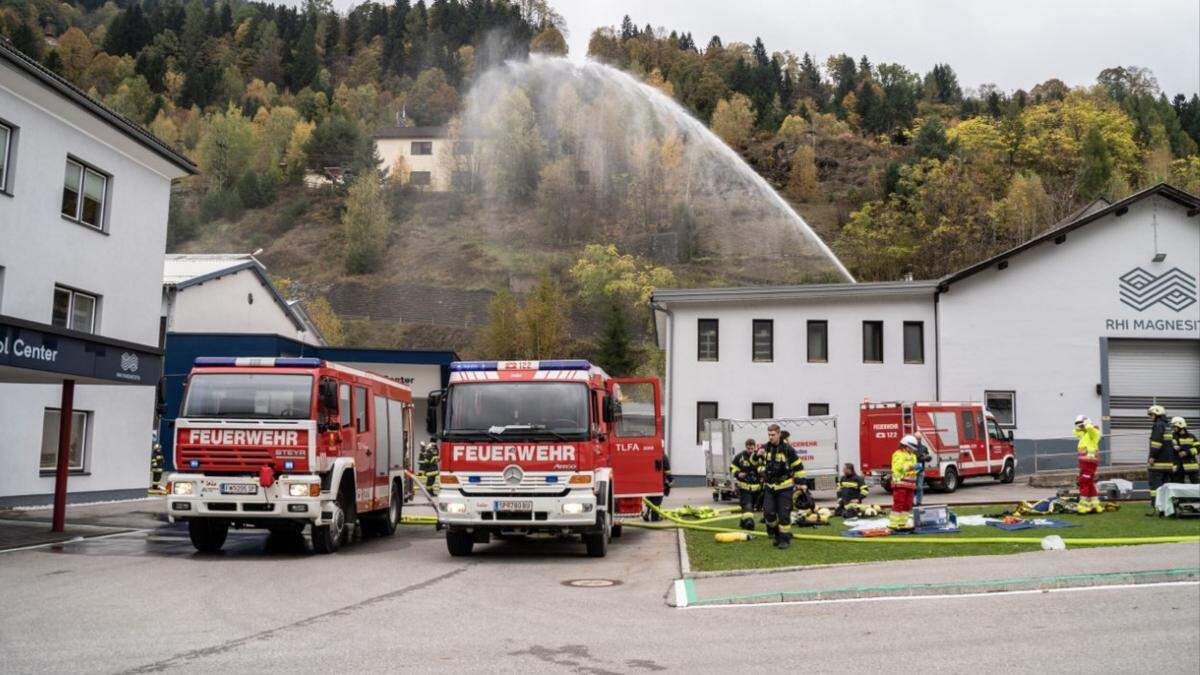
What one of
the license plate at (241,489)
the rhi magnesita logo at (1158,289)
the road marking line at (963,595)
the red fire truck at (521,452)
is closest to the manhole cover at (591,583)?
the red fire truck at (521,452)

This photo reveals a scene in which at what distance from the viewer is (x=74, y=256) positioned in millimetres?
22672

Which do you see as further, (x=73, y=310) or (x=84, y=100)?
(x=73, y=310)

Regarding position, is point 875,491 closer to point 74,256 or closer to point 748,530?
point 748,530

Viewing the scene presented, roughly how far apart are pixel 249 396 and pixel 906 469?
11930 mm

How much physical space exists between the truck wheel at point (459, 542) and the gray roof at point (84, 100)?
12.9m

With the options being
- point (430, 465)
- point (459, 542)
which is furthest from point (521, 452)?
point (430, 465)

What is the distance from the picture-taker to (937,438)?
89.8 feet

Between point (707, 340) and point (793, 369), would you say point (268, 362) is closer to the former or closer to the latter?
point (707, 340)

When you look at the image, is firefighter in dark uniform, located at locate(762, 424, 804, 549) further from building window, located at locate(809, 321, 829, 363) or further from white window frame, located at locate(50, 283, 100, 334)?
building window, located at locate(809, 321, 829, 363)

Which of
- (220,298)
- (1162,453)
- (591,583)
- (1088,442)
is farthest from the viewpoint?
(220,298)

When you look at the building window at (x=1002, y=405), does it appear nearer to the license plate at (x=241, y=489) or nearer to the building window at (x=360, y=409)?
the building window at (x=360, y=409)

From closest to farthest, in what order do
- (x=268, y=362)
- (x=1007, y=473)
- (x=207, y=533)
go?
(x=268, y=362) < (x=207, y=533) < (x=1007, y=473)

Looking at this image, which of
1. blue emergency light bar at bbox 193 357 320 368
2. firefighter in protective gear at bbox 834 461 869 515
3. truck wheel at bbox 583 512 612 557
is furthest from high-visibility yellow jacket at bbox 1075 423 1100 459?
blue emergency light bar at bbox 193 357 320 368

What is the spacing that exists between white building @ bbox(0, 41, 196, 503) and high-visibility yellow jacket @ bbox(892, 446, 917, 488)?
14.1m
